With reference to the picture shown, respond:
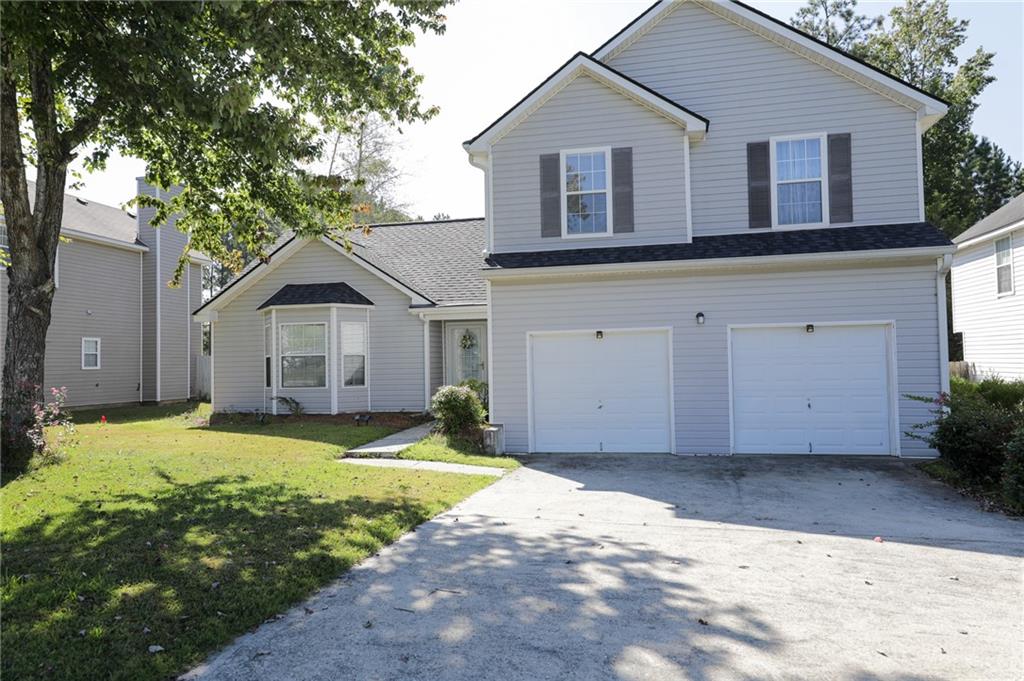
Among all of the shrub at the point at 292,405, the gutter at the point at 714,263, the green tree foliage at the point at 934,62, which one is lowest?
the shrub at the point at 292,405

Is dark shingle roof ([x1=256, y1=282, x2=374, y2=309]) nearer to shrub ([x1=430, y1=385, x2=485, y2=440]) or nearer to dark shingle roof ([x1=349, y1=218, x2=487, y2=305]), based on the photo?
dark shingle roof ([x1=349, y1=218, x2=487, y2=305])

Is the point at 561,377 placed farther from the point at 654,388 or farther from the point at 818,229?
the point at 818,229

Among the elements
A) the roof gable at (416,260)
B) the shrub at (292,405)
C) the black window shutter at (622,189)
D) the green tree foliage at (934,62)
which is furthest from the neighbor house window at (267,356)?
the green tree foliage at (934,62)

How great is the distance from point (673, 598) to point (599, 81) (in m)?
10.1

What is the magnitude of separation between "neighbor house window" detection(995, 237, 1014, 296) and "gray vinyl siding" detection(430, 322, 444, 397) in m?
17.6

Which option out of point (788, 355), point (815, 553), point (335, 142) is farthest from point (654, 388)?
point (335, 142)

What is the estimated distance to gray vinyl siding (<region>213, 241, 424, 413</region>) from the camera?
16.5 m

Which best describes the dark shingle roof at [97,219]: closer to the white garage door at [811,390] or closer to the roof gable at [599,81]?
the roof gable at [599,81]

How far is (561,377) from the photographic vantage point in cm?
1183

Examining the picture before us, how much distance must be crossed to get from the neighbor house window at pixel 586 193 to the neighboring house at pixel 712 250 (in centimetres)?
4

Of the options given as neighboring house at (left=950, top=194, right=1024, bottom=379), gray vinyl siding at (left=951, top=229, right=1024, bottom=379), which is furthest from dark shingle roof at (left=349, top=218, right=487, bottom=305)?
gray vinyl siding at (left=951, top=229, right=1024, bottom=379)

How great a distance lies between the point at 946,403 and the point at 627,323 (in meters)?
5.22

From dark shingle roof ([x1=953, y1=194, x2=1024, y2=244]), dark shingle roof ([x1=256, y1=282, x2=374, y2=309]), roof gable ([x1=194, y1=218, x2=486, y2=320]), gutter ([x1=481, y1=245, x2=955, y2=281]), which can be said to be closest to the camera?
gutter ([x1=481, y1=245, x2=955, y2=281])

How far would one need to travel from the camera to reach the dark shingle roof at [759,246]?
10.6m
